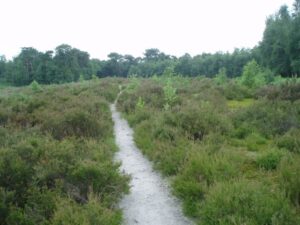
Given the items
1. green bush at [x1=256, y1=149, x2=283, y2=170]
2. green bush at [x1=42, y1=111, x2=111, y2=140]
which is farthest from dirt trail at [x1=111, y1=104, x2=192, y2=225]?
green bush at [x1=256, y1=149, x2=283, y2=170]

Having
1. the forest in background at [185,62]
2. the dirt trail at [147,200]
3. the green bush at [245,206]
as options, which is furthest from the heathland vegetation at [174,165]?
the forest in background at [185,62]

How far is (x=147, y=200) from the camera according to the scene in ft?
24.5

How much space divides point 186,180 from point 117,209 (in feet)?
5.43

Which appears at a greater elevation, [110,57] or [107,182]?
[110,57]

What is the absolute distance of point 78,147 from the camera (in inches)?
384

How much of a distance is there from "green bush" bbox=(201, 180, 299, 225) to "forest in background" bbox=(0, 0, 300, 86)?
1710 inches

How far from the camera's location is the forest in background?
4956 cm

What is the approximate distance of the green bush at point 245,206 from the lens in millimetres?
5250

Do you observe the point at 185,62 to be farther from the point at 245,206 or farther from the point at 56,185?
the point at 245,206

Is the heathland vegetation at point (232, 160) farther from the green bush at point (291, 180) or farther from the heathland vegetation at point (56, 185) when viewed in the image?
the heathland vegetation at point (56, 185)

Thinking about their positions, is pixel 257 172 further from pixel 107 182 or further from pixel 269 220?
pixel 107 182

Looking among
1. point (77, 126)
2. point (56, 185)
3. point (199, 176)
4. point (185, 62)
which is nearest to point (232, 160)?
point (199, 176)

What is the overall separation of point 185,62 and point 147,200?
7419 cm

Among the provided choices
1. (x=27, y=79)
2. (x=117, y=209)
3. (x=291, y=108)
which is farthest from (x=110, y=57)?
(x=117, y=209)
